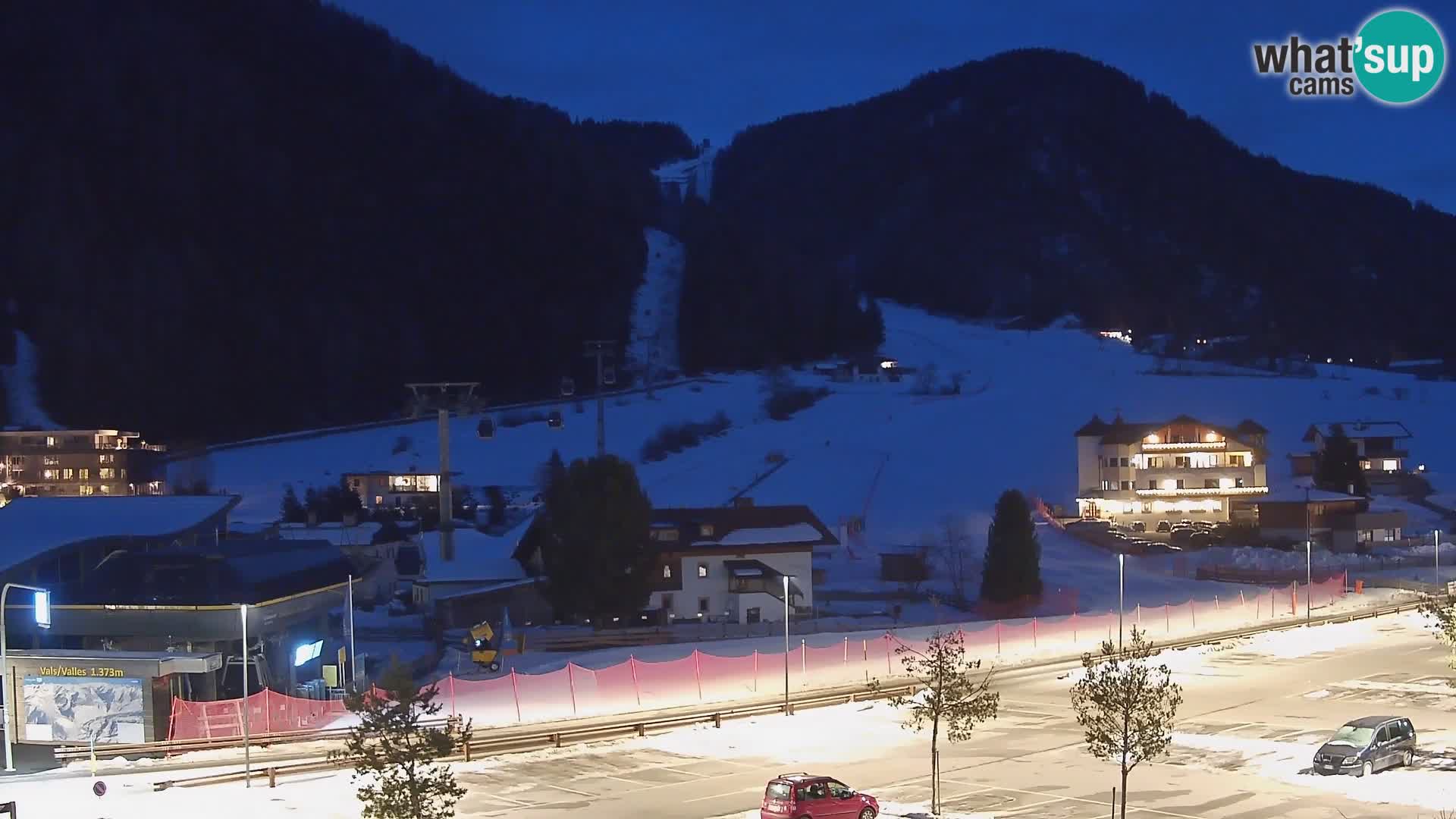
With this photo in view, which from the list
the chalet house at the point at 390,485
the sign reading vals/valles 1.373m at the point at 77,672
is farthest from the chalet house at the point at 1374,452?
the sign reading vals/valles 1.373m at the point at 77,672

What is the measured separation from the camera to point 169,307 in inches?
5315

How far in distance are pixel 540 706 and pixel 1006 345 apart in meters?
120

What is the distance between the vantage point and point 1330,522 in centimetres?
6856

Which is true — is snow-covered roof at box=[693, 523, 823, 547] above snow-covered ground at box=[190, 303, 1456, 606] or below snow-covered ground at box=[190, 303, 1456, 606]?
below

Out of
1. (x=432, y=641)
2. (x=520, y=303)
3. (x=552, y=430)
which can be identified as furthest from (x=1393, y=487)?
(x=520, y=303)

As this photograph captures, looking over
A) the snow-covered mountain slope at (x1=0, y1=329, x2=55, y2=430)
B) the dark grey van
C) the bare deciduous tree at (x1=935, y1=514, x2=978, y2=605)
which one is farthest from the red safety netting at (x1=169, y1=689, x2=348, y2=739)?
the snow-covered mountain slope at (x1=0, y1=329, x2=55, y2=430)

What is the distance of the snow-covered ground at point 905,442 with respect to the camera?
75.1 metres

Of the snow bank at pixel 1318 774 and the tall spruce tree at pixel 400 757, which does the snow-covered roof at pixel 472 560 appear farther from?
the tall spruce tree at pixel 400 757

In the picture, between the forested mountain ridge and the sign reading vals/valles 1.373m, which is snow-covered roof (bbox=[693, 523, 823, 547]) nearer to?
the sign reading vals/valles 1.373m

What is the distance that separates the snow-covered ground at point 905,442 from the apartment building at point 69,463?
715 cm

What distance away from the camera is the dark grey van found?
80.2 feet

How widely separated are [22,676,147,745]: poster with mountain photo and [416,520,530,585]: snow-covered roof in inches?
784

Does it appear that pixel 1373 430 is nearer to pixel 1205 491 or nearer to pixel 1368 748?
pixel 1205 491

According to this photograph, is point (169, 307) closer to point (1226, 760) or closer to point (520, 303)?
point (520, 303)
